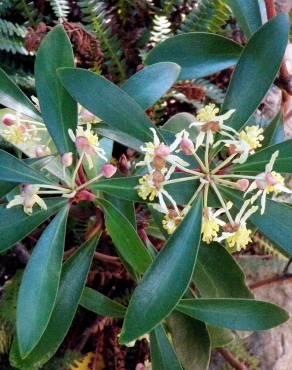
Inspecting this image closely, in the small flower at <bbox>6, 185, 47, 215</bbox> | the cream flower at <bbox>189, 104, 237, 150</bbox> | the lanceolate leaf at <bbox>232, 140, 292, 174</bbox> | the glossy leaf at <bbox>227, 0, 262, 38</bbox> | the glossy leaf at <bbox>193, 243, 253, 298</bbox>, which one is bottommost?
the glossy leaf at <bbox>193, 243, 253, 298</bbox>

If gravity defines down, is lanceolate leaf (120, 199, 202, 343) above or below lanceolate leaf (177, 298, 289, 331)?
above

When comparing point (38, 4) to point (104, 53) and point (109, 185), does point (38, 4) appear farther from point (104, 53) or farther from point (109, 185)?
point (109, 185)

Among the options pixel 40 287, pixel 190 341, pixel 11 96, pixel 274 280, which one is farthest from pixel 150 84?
pixel 274 280

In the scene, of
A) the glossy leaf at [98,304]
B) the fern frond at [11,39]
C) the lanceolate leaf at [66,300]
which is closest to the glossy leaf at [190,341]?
the glossy leaf at [98,304]

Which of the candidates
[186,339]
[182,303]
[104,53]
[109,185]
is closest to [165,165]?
[109,185]

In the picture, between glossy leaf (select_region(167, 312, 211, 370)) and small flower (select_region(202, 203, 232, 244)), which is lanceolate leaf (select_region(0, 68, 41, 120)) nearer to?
small flower (select_region(202, 203, 232, 244))

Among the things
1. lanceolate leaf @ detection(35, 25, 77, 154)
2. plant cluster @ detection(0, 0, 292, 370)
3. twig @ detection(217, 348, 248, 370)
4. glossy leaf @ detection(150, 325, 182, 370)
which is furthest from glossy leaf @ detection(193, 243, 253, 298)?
twig @ detection(217, 348, 248, 370)

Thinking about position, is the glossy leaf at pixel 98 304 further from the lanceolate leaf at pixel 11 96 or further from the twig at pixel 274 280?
the twig at pixel 274 280
